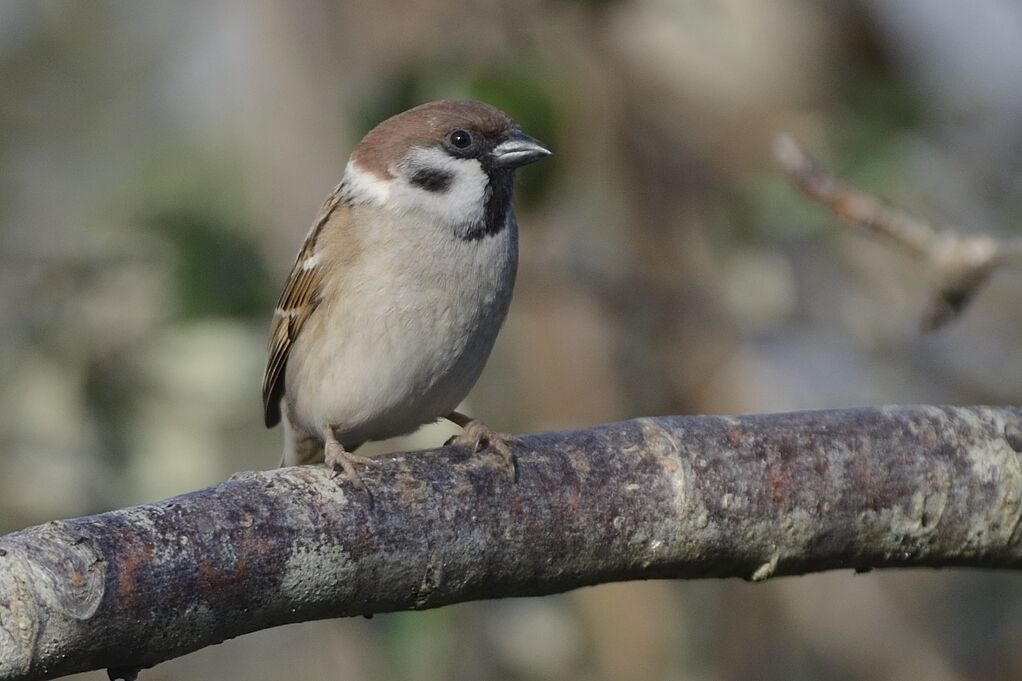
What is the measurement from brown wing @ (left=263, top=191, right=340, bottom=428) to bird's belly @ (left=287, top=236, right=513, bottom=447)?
0.38 ft

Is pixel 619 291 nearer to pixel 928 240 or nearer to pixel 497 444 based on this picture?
pixel 928 240

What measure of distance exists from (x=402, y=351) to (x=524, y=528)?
0.87 m

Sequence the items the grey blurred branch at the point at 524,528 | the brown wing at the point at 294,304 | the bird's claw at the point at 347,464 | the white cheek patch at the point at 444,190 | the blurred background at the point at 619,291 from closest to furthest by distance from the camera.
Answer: the grey blurred branch at the point at 524,528, the bird's claw at the point at 347,464, the white cheek patch at the point at 444,190, the brown wing at the point at 294,304, the blurred background at the point at 619,291

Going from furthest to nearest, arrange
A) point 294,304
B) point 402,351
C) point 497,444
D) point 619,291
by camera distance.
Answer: point 619,291, point 294,304, point 402,351, point 497,444

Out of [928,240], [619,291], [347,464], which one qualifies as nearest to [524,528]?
[347,464]

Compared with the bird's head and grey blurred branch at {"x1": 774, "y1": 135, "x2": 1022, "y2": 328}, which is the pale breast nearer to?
the bird's head

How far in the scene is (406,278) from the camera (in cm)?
342

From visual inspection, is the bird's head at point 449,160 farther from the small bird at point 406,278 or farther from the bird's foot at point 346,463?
the bird's foot at point 346,463

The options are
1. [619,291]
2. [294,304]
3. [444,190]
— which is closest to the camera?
[444,190]

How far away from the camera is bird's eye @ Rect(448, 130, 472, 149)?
366cm

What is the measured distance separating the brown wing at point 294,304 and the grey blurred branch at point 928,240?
123 cm

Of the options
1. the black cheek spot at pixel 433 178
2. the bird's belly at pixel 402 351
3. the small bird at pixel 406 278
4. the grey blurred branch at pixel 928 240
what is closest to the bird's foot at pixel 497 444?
the small bird at pixel 406 278

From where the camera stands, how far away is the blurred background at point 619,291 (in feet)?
14.7

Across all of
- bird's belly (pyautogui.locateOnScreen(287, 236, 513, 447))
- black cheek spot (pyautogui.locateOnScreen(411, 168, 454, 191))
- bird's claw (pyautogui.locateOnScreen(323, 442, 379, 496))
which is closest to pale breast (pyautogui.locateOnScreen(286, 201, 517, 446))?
bird's belly (pyautogui.locateOnScreen(287, 236, 513, 447))
